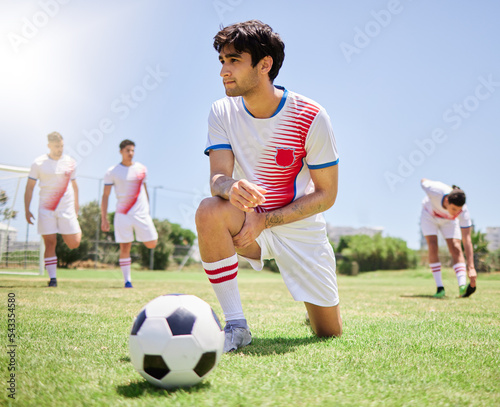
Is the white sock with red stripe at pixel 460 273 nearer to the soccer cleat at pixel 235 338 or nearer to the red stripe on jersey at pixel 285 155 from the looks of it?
the red stripe on jersey at pixel 285 155

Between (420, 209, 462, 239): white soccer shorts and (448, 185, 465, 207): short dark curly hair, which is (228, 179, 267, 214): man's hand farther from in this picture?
(420, 209, 462, 239): white soccer shorts

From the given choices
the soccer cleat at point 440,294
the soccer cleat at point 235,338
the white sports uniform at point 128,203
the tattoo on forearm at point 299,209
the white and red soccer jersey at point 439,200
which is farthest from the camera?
the white sports uniform at point 128,203

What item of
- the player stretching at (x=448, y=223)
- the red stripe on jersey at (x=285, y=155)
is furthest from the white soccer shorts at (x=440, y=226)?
the red stripe on jersey at (x=285, y=155)

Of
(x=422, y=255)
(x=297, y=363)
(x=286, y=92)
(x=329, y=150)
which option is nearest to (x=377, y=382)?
(x=297, y=363)

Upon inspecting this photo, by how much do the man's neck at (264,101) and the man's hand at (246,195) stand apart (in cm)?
90

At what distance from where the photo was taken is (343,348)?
2912 millimetres

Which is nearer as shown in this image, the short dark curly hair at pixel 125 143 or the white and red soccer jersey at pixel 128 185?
the short dark curly hair at pixel 125 143

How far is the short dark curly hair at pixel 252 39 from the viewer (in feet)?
10.3

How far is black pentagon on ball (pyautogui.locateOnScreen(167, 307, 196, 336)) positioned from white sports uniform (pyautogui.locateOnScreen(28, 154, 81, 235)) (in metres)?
7.11

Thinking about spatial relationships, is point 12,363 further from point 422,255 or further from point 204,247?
point 422,255

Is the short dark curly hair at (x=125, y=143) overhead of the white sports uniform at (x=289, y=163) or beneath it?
overhead

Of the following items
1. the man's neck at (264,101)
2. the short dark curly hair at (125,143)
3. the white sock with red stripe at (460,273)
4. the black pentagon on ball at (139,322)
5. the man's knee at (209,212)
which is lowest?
the white sock with red stripe at (460,273)

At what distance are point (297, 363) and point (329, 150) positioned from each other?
1.51 metres

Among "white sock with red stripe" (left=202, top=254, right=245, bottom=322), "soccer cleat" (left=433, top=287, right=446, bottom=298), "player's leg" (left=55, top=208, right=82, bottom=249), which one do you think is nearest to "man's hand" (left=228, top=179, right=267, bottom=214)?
"white sock with red stripe" (left=202, top=254, right=245, bottom=322)
